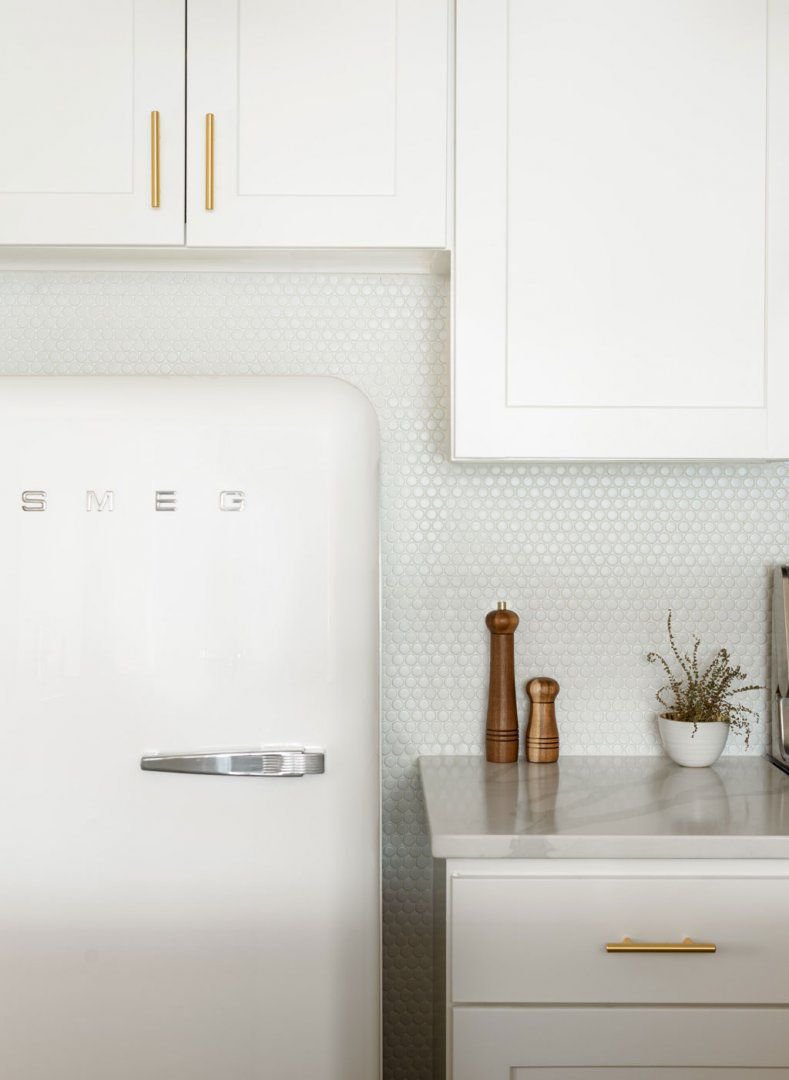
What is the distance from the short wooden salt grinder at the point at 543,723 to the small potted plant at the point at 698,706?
0.63ft

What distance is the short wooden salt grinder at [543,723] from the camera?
1677 millimetres

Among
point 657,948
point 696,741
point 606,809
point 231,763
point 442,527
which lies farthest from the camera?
point 442,527

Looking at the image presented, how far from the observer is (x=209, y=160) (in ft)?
4.75

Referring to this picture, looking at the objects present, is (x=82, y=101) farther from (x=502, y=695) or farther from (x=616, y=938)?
(x=616, y=938)

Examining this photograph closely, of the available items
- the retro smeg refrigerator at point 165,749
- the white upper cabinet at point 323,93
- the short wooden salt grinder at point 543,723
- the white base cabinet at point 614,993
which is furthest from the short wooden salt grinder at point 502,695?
the white upper cabinet at point 323,93

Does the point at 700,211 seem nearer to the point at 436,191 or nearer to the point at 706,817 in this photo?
the point at 436,191

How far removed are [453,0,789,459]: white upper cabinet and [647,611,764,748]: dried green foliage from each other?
0.55m

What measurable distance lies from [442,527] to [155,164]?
0.77m

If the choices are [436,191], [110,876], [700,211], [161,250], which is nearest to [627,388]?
[700,211]

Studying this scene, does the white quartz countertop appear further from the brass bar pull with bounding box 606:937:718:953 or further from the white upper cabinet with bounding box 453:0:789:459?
the white upper cabinet with bounding box 453:0:789:459

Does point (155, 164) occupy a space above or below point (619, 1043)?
above

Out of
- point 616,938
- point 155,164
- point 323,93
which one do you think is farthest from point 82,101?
point 616,938

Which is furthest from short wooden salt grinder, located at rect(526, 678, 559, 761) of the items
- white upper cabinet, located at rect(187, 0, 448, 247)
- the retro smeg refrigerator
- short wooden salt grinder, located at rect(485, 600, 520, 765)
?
white upper cabinet, located at rect(187, 0, 448, 247)

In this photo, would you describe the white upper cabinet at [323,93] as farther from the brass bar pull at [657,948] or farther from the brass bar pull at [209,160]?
the brass bar pull at [657,948]
